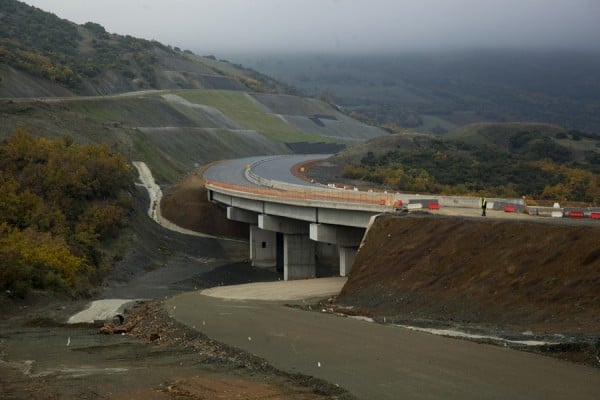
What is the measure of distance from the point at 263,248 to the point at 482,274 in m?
39.4

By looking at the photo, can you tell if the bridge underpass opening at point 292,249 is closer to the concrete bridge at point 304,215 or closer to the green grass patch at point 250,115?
the concrete bridge at point 304,215

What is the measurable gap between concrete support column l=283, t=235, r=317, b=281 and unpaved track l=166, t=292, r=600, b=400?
2636 cm

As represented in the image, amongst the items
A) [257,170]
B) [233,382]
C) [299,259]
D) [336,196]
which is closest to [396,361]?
[233,382]

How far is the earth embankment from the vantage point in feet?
115

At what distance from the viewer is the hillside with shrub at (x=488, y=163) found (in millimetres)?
85312

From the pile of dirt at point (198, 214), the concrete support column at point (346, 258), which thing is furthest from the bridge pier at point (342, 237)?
the pile of dirt at point (198, 214)

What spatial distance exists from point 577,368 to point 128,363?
47.9ft

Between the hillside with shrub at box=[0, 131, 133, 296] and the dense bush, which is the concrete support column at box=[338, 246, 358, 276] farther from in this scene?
the dense bush

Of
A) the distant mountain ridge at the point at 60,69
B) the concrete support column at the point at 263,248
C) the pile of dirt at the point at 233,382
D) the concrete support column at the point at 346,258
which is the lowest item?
the concrete support column at the point at 263,248

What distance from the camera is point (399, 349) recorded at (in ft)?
107

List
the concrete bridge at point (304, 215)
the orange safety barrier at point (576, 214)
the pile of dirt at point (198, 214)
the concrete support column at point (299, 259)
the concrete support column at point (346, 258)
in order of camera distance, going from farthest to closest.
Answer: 1. the pile of dirt at point (198, 214)
2. the concrete support column at point (299, 259)
3. the concrete support column at point (346, 258)
4. the concrete bridge at point (304, 215)
5. the orange safety barrier at point (576, 214)

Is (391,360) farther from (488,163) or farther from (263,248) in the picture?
(488,163)

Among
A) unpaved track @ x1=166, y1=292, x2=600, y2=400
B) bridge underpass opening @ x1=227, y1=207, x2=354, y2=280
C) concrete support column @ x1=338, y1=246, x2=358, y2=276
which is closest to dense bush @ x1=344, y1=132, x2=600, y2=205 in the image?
bridge underpass opening @ x1=227, y1=207, x2=354, y2=280

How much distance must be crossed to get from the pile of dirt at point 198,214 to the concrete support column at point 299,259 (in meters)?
16.7
